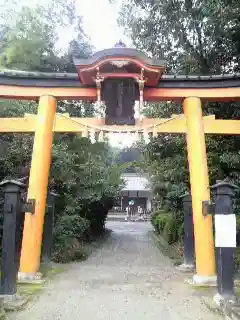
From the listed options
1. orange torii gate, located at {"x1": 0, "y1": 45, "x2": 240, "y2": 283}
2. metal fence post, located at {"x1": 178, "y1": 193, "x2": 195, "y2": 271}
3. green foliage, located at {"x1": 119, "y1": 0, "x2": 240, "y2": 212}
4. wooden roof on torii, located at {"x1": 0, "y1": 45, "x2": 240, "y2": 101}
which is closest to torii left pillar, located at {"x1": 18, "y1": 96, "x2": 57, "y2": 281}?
orange torii gate, located at {"x1": 0, "y1": 45, "x2": 240, "y2": 283}

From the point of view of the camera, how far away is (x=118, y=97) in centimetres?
888

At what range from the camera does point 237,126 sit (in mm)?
8844

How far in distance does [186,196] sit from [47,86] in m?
4.61

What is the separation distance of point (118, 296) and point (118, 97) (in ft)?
15.1

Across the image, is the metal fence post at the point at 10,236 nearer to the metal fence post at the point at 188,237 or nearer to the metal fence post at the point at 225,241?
the metal fence post at the point at 225,241

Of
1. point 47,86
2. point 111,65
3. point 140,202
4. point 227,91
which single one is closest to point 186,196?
→ point 227,91

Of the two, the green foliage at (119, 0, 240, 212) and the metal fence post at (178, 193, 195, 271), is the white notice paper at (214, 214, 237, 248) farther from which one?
the green foliage at (119, 0, 240, 212)

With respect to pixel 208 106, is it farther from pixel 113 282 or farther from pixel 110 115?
pixel 113 282

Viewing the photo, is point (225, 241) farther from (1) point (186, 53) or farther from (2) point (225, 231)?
(1) point (186, 53)

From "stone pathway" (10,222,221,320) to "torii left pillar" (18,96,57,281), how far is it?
690mm

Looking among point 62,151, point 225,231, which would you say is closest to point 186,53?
point 62,151

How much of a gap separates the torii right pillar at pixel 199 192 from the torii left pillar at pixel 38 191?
11.1 feet

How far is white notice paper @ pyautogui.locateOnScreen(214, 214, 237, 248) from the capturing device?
616cm

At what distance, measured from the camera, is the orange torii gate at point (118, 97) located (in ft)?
27.2
